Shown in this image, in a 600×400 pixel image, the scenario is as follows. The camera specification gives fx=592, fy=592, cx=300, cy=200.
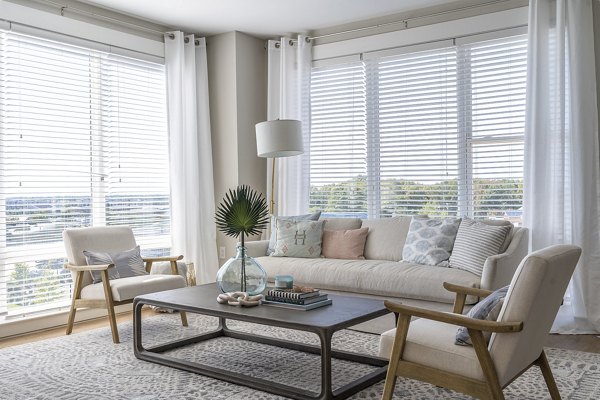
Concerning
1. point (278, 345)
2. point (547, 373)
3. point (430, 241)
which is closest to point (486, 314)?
point (547, 373)

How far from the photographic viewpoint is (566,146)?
4.59 metres

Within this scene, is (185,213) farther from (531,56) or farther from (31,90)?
(531,56)

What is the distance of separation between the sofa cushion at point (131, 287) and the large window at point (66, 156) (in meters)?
0.66

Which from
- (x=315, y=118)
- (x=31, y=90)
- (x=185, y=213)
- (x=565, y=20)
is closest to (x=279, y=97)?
(x=315, y=118)

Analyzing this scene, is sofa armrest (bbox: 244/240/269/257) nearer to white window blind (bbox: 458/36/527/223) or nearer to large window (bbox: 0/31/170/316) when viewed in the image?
large window (bbox: 0/31/170/316)

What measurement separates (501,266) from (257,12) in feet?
10.4

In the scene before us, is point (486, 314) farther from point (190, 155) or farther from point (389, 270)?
point (190, 155)

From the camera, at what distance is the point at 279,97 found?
246 inches

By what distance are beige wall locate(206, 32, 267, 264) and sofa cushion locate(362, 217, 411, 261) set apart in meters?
1.59

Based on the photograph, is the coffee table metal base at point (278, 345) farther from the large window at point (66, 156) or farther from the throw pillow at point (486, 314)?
the large window at point (66, 156)

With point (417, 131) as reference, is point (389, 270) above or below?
below

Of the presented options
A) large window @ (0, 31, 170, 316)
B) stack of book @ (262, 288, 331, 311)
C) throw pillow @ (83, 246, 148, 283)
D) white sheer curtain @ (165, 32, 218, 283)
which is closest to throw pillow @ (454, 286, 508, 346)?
stack of book @ (262, 288, 331, 311)

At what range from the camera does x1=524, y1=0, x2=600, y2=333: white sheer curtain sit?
14.7ft

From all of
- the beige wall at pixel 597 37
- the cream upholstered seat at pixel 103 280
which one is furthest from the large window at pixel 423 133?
the cream upholstered seat at pixel 103 280
